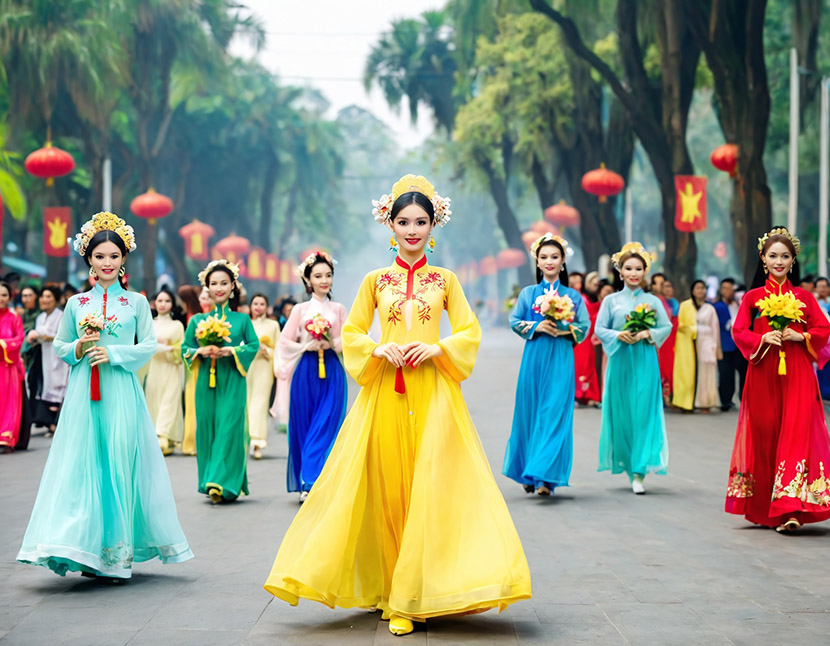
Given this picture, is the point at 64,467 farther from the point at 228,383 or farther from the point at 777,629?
the point at 777,629

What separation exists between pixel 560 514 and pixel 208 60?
29142 mm

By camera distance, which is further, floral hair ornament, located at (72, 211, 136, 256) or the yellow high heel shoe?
floral hair ornament, located at (72, 211, 136, 256)

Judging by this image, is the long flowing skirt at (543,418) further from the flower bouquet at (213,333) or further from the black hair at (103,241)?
the black hair at (103,241)

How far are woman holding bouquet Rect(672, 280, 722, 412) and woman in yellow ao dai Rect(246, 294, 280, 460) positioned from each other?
6.78 meters

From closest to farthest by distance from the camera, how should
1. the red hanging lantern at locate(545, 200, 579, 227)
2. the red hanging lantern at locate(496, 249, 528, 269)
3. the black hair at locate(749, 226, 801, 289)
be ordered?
the black hair at locate(749, 226, 801, 289) → the red hanging lantern at locate(545, 200, 579, 227) → the red hanging lantern at locate(496, 249, 528, 269)

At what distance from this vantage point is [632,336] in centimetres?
1100

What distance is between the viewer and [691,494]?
10.6 metres

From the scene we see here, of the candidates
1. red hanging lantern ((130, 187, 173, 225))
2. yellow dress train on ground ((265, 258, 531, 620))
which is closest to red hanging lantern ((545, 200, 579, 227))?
red hanging lantern ((130, 187, 173, 225))

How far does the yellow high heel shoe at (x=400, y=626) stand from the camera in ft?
18.9

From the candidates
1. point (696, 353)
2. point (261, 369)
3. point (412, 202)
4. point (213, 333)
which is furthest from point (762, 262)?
point (696, 353)

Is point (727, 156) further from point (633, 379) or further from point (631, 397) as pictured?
point (631, 397)

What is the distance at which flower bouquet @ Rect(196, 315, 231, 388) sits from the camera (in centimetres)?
1027

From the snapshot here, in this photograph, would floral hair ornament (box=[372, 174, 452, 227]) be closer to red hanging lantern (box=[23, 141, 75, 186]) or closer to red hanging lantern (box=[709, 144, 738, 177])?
red hanging lantern (box=[709, 144, 738, 177])

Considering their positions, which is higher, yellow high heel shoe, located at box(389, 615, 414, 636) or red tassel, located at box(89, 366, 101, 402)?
red tassel, located at box(89, 366, 101, 402)
